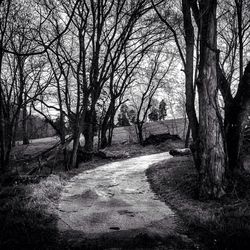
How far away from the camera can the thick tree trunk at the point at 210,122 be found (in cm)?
545

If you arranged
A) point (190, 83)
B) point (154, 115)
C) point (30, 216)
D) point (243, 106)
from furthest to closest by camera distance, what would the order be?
point (154, 115) → point (190, 83) → point (243, 106) → point (30, 216)

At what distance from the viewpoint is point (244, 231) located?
362cm

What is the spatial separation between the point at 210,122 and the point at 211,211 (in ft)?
6.61

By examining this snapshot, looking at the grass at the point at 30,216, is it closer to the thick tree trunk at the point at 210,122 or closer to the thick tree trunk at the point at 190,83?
the thick tree trunk at the point at 210,122

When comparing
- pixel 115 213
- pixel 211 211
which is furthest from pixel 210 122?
pixel 115 213

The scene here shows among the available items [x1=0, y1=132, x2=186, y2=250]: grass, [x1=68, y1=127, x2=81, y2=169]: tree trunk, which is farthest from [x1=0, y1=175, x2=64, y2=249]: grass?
[x1=68, y1=127, x2=81, y2=169]: tree trunk

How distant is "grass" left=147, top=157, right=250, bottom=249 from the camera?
3.56m

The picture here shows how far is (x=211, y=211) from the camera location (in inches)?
183

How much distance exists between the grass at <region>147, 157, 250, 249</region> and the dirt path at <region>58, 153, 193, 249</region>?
325 millimetres

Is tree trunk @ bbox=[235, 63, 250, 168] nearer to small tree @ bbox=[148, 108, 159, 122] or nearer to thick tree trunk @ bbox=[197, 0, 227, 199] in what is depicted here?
thick tree trunk @ bbox=[197, 0, 227, 199]

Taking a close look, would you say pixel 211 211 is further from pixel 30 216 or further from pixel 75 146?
pixel 75 146

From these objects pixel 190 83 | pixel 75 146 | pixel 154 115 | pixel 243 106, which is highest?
pixel 154 115

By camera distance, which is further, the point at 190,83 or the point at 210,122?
the point at 190,83

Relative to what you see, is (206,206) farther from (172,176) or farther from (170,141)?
(170,141)
